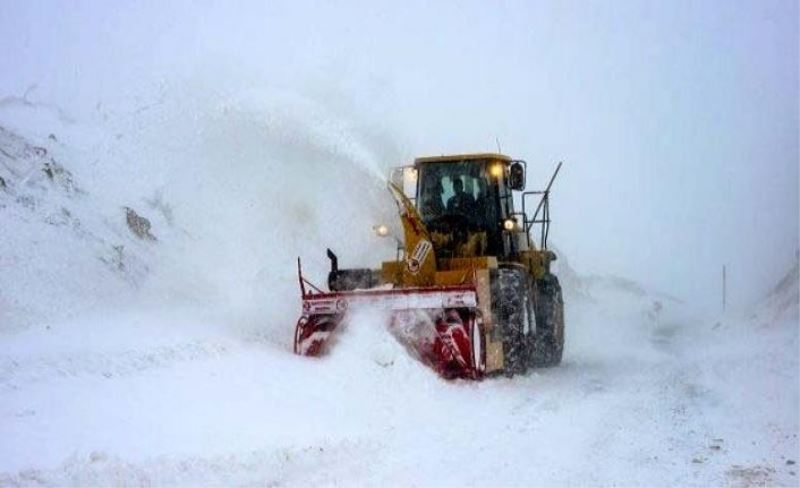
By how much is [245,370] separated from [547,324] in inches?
262

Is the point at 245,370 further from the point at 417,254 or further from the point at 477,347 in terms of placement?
the point at 417,254

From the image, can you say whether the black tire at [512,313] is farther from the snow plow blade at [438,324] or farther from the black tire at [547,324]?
the black tire at [547,324]

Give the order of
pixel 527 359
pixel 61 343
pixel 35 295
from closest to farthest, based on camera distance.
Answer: pixel 61 343, pixel 35 295, pixel 527 359

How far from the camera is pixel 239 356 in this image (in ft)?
29.6

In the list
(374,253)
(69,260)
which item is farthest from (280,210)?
(69,260)

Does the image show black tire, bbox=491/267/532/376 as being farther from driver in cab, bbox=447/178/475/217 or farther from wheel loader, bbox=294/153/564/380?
driver in cab, bbox=447/178/475/217

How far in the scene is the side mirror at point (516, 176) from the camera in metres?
11.9

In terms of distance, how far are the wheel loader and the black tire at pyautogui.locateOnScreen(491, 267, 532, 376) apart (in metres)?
0.01

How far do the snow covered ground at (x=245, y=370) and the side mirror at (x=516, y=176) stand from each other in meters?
2.07

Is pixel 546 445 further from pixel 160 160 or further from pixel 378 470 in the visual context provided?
pixel 160 160

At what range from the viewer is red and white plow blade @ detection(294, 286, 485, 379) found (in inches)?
388

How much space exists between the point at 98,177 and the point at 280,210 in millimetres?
4370

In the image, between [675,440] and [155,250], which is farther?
[155,250]

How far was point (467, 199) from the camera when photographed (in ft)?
39.3
